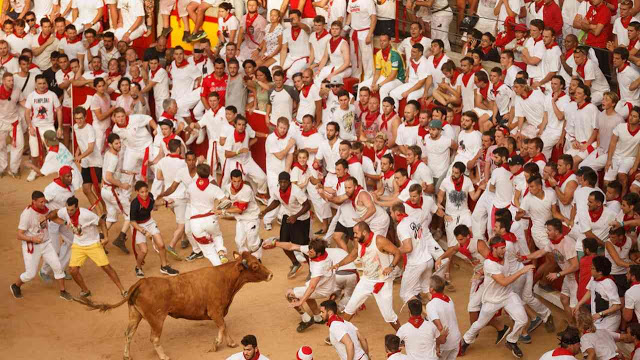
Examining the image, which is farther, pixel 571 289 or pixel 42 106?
pixel 42 106

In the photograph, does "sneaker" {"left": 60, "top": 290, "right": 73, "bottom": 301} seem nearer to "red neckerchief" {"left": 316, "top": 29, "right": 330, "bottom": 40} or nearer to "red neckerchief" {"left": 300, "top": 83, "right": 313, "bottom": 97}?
"red neckerchief" {"left": 300, "top": 83, "right": 313, "bottom": 97}

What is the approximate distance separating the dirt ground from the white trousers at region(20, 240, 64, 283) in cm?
44

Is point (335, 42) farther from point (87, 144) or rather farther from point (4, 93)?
point (4, 93)

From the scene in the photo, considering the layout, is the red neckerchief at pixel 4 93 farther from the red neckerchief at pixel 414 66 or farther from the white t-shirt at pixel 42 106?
the red neckerchief at pixel 414 66

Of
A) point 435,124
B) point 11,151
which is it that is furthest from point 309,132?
point 11,151

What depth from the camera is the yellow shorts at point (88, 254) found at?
1545cm

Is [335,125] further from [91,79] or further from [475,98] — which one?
[91,79]

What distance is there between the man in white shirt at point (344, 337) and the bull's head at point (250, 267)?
6.44 feet

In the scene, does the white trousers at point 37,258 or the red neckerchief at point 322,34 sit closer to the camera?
the white trousers at point 37,258

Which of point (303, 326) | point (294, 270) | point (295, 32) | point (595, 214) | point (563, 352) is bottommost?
point (294, 270)

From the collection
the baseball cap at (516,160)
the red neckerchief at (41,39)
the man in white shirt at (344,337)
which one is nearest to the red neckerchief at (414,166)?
the baseball cap at (516,160)

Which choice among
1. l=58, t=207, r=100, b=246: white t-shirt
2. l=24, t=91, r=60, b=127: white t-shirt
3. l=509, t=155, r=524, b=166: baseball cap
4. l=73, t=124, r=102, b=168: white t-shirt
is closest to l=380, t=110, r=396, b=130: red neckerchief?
l=509, t=155, r=524, b=166: baseball cap

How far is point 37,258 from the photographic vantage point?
15.8 meters

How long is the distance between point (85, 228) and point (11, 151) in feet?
21.2
